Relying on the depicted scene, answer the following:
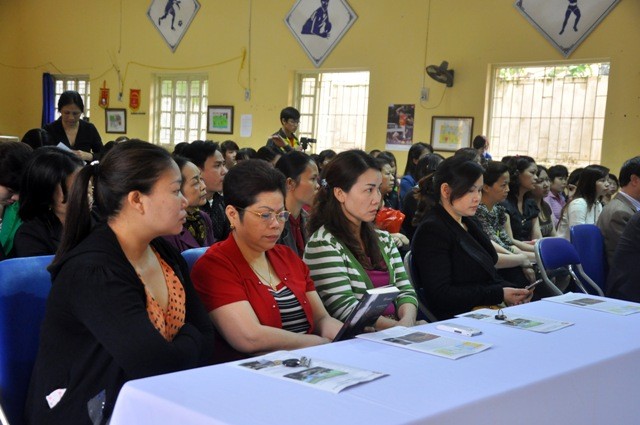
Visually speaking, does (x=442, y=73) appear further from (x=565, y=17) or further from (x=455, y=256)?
(x=455, y=256)

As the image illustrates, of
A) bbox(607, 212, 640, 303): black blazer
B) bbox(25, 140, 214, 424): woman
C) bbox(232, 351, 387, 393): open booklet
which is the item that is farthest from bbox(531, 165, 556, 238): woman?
bbox(232, 351, 387, 393): open booklet

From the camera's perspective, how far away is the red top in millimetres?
2258

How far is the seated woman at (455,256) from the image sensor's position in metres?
3.19

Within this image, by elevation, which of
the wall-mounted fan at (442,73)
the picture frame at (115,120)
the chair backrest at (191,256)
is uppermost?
the wall-mounted fan at (442,73)

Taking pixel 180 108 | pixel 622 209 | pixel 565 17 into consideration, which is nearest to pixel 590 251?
pixel 622 209

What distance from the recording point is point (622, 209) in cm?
442

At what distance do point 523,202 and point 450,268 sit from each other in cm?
250

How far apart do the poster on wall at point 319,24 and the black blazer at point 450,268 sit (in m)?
7.05

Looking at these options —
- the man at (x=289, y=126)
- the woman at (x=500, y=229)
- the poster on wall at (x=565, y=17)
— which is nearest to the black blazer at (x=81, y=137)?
the man at (x=289, y=126)

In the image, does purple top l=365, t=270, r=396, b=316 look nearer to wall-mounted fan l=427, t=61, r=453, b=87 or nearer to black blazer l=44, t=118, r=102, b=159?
black blazer l=44, t=118, r=102, b=159

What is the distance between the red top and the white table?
18.6 inches

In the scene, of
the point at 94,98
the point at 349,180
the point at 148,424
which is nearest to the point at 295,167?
the point at 349,180

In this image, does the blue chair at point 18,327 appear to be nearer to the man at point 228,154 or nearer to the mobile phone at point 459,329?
the mobile phone at point 459,329

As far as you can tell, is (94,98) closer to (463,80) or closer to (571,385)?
(463,80)
